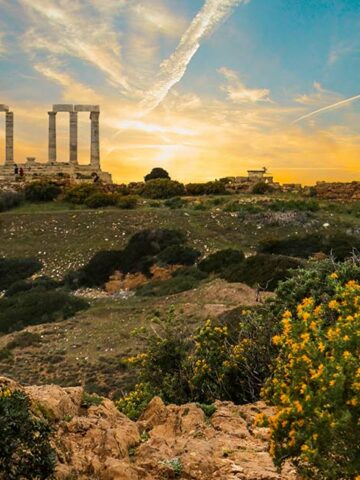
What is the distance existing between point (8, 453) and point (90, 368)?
1430cm

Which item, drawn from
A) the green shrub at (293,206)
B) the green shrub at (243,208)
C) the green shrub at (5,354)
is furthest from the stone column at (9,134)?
the green shrub at (5,354)

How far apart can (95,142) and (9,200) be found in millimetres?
22474

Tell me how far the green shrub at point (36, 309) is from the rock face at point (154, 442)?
17386 millimetres

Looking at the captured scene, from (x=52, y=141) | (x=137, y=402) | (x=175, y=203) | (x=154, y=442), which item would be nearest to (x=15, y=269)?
(x=175, y=203)

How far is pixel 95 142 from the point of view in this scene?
75750 millimetres

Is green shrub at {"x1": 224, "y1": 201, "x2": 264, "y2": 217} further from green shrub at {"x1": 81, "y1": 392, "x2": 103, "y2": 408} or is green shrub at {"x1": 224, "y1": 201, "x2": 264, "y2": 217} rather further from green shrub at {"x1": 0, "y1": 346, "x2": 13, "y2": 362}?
green shrub at {"x1": 81, "y1": 392, "x2": 103, "y2": 408}

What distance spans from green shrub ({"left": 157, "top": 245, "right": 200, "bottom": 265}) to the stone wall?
28.0m

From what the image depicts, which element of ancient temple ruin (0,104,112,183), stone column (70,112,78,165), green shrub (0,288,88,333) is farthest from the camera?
stone column (70,112,78,165)

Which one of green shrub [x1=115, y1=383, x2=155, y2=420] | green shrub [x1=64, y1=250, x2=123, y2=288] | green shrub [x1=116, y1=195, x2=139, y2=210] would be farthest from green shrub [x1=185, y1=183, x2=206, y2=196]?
green shrub [x1=115, y1=383, x2=155, y2=420]

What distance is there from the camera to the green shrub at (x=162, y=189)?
61125 millimetres

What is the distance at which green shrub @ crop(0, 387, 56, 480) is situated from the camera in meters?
6.30

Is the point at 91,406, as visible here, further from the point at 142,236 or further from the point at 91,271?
the point at 142,236

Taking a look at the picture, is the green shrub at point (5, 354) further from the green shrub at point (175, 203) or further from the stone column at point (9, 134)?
the stone column at point (9, 134)

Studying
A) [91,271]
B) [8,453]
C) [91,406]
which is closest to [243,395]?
[91,406]
